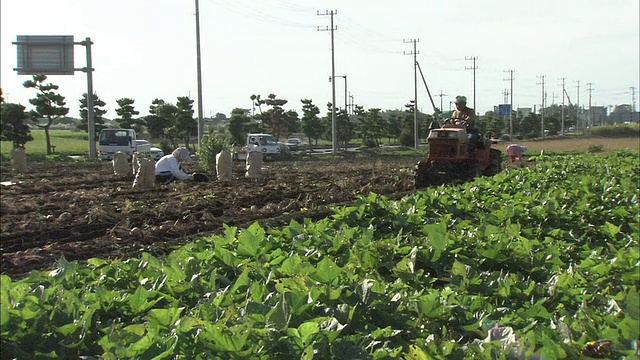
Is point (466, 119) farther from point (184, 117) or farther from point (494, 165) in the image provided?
point (184, 117)

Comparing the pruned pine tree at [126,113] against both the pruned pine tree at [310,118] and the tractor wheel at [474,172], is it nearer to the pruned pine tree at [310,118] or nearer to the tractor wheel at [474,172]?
the pruned pine tree at [310,118]

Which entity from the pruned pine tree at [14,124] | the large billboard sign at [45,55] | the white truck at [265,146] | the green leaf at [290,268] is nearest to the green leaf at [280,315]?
the green leaf at [290,268]

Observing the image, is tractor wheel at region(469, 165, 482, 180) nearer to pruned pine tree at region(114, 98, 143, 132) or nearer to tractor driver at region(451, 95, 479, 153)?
tractor driver at region(451, 95, 479, 153)

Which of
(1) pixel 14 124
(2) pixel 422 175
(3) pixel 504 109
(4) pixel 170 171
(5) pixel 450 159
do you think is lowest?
(2) pixel 422 175

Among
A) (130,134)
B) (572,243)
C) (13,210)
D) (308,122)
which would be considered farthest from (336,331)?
(308,122)

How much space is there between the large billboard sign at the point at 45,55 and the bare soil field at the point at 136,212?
15966 mm

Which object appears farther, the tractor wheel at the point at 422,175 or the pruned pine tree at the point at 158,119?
the pruned pine tree at the point at 158,119

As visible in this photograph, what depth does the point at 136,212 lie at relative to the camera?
417 inches

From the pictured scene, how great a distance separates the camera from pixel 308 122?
54906mm

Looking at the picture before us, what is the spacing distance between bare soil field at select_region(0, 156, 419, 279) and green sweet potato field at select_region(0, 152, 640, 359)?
12.2 ft

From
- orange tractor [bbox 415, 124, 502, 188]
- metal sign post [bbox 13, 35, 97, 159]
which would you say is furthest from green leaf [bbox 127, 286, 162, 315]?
metal sign post [bbox 13, 35, 97, 159]

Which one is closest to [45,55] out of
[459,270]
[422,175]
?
[422,175]

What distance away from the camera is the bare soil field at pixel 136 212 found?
7.89 meters

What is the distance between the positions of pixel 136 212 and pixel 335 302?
8499 mm
